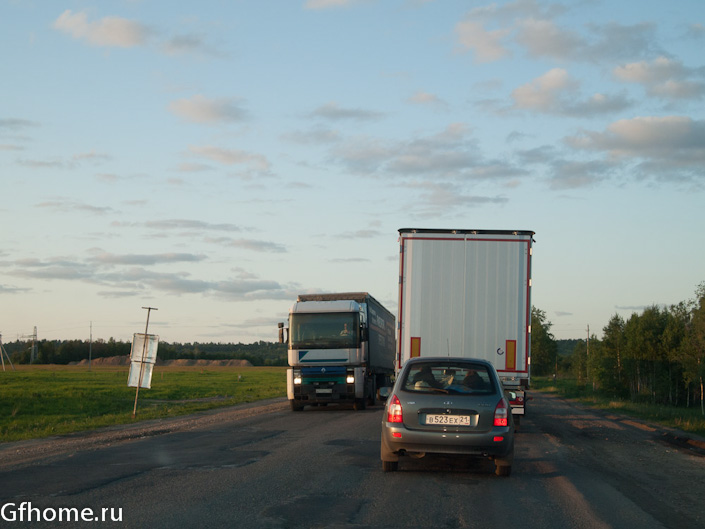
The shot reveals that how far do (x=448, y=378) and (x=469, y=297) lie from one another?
5406 mm

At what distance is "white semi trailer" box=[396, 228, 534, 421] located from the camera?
15.4m

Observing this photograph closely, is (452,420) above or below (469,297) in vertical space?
below

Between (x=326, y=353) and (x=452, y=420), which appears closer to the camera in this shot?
(x=452, y=420)

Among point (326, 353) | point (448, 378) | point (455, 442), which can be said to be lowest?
point (455, 442)

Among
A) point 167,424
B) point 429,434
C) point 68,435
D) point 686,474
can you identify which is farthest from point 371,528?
point 167,424

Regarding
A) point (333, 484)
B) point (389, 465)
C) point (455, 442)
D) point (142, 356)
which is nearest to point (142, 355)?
point (142, 356)

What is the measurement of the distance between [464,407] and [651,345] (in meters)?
71.0

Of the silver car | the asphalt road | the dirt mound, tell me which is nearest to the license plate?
the silver car

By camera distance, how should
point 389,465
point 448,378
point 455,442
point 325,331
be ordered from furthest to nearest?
point 325,331 → point 448,378 → point 389,465 → point 455,442

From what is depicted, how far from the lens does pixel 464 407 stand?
973 centimetres

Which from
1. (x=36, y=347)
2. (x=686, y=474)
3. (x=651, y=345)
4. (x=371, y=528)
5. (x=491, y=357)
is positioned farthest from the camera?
(x=36, y=347)

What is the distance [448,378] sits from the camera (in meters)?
10.3

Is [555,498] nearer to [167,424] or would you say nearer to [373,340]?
[167,424]

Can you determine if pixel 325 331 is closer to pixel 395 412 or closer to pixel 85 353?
pixel 395 412
